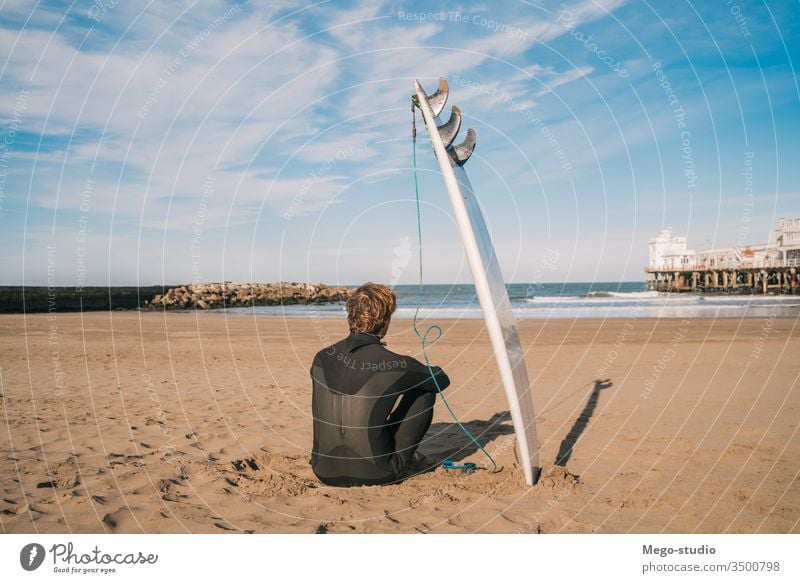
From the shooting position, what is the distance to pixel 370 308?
3.84 m

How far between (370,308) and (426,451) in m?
2.16

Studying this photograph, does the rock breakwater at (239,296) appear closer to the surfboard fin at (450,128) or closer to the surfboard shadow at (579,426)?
the surfboard shadow at (579,426)

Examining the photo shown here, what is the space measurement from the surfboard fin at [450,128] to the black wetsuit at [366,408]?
1575 mm

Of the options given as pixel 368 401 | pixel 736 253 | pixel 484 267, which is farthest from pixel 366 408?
pixel 736 253

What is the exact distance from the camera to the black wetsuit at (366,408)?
146 inches

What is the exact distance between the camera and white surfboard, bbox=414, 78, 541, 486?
148 inches

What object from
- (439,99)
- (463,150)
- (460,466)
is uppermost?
(439,99)

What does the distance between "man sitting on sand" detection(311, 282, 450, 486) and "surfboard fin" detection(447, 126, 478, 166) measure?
3.85 ft

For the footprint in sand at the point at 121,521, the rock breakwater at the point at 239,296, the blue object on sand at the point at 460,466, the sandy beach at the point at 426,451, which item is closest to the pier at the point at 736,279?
the rock breakwater at the point at 239,296

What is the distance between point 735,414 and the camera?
20.6ft

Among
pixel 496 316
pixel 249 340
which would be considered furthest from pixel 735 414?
pixel 249 340

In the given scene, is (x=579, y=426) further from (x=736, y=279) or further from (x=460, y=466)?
(x=736, y=279)
